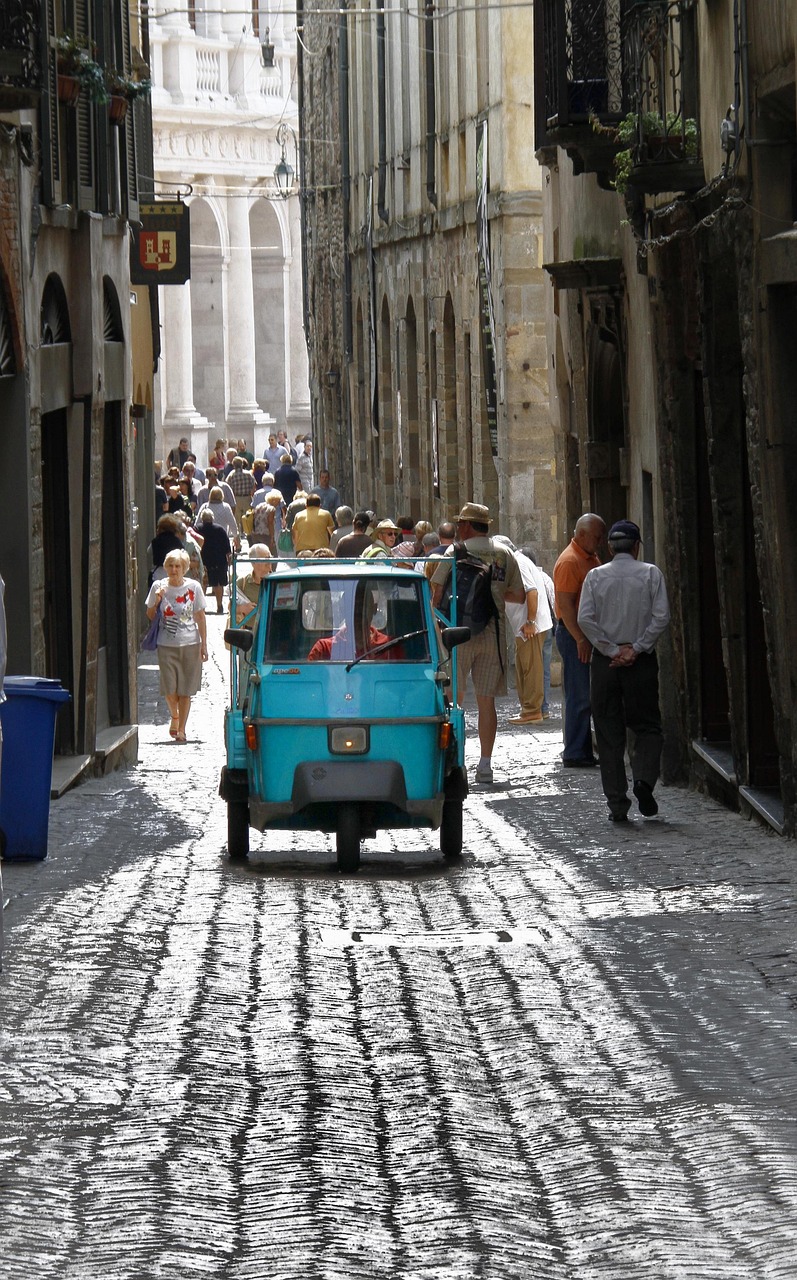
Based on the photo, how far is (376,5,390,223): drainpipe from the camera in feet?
129

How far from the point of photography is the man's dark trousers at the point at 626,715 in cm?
1373

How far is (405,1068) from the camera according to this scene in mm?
7555

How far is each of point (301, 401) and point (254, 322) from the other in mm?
2763

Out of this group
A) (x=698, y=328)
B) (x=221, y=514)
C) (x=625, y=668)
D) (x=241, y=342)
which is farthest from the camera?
(x=241, y=342)

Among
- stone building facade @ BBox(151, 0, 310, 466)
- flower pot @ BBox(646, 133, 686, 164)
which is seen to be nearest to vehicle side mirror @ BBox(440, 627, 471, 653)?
flower pot @ BBox(646, 133, 686, 164)

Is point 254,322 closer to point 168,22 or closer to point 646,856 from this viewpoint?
point 168,22

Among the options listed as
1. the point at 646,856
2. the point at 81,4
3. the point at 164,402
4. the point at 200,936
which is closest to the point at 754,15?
the point at 646,856

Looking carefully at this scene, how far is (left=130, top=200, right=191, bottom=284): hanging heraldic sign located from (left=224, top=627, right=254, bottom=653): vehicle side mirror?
21.6 m

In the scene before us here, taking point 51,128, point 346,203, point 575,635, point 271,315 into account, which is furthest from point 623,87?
point 271,315

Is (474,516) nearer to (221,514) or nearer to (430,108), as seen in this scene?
(430,108)

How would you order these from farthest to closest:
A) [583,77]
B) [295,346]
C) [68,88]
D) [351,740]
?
1. [295,346]
2. [68,88]
3. [583,77]
4. [351,740]

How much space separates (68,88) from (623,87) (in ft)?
13.6

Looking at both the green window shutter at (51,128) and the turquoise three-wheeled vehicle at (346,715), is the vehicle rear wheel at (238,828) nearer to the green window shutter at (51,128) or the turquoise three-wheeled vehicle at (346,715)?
the turquoise three-wheeled vehicle at (346,715)

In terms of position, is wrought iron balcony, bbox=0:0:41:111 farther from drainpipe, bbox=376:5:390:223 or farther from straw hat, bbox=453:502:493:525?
drainpipe, bbox=376:5:390:223
